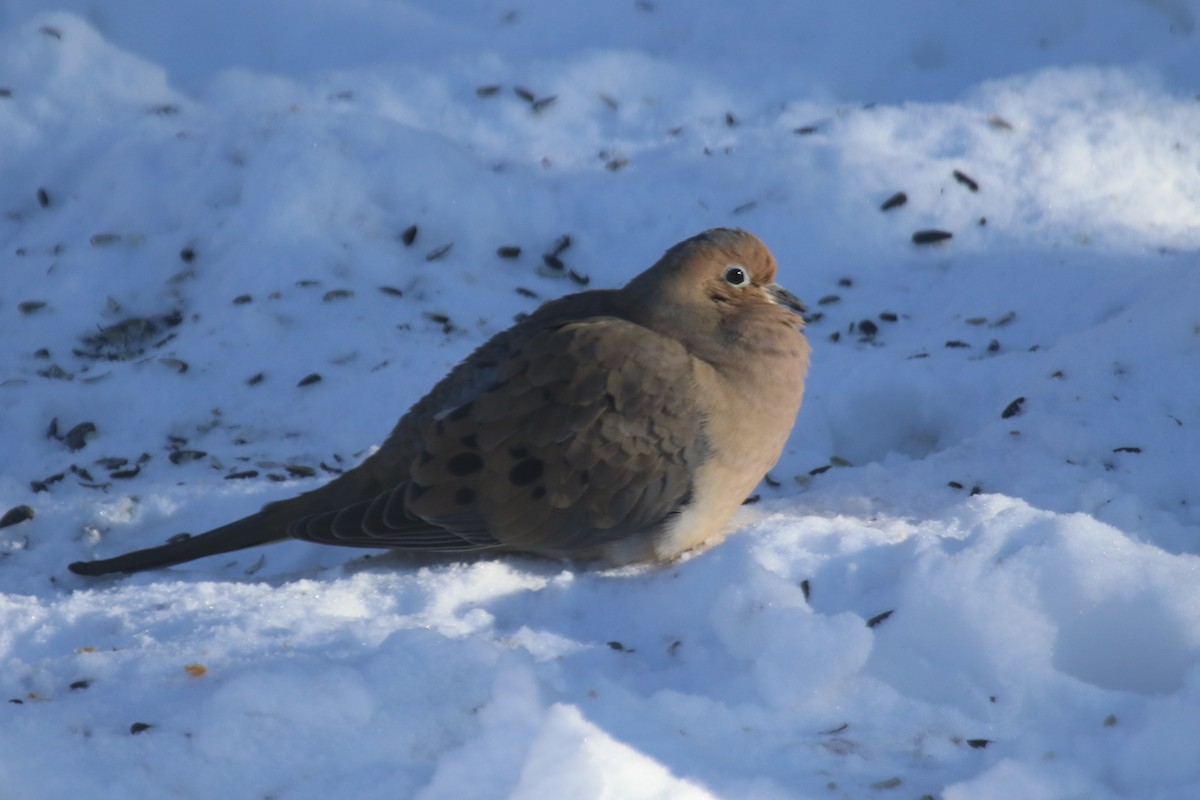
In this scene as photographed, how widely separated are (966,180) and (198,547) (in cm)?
351

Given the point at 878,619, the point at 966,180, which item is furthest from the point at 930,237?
the point at 878,619

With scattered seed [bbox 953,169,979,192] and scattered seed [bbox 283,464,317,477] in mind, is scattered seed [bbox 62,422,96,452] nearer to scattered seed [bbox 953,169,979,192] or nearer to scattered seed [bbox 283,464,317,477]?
scattered seed [bbox 283,464,317,477]

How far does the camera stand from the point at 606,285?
229 inches

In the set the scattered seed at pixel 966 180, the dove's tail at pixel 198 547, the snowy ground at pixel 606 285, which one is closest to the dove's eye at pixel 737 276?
the snowy ground at pixel 606 285

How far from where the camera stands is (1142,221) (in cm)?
582

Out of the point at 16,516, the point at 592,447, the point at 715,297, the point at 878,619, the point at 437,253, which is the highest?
the point at 437,253

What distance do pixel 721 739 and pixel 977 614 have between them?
2.25 ft

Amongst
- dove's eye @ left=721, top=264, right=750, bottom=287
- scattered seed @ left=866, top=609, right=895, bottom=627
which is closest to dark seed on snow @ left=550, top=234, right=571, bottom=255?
dove's eye @ left=721, top=264, right=750, bottom=287

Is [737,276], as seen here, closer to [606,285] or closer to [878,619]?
[878,619]

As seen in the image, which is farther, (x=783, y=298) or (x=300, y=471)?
(x=300, y=471)

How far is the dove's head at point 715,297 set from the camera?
406 cm

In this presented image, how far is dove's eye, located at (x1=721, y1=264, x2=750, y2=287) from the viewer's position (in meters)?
4.18

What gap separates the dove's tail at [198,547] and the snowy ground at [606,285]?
0.10m

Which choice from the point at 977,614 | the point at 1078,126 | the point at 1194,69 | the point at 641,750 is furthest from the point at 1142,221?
the point at 641,750
